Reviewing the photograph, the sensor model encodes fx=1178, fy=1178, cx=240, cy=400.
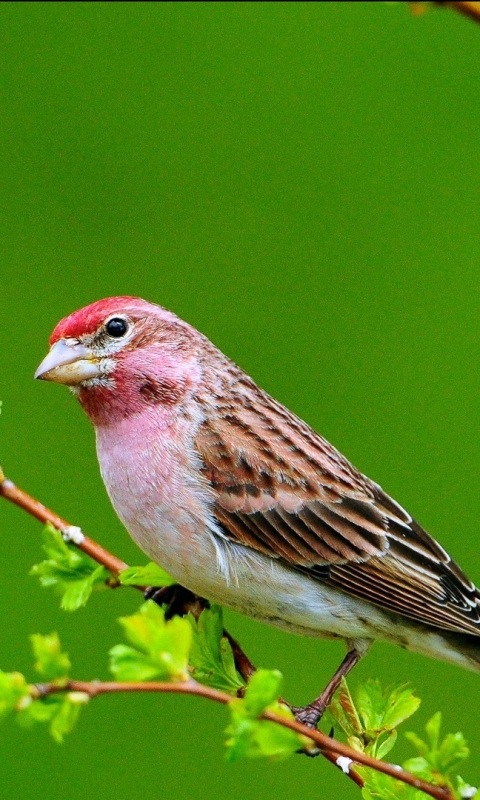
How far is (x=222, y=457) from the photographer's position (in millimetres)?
3748

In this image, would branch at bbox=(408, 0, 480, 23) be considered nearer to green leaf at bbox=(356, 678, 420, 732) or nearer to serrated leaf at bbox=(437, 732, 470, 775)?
serrated leaf at bbox=(437, 732, 470, 775)

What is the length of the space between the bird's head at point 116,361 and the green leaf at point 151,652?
65.0 inches

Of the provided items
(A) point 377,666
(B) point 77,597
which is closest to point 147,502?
(B) point 77,597

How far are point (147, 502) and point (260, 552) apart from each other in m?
0.40

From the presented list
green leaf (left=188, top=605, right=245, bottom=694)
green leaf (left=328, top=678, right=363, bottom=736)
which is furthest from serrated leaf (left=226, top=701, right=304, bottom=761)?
green leaf (left=328, top=678, right=363, bottom=736)

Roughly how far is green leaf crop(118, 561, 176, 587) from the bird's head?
538mm

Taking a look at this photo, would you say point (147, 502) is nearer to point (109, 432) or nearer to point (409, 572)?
point (109, 432)

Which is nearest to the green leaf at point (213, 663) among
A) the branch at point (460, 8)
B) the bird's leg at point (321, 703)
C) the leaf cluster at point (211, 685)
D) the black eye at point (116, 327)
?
the leaf cluster at point (211, 685)

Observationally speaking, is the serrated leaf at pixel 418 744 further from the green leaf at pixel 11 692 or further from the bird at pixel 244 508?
the bird at pixel 244 508

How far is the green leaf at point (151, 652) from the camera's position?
6.44ft

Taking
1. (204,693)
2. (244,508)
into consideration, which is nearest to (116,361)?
(244,508)

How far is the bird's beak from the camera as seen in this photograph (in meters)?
3.58

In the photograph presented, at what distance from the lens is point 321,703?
11.9ft

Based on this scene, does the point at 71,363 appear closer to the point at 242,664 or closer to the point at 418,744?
the point at 242,664
